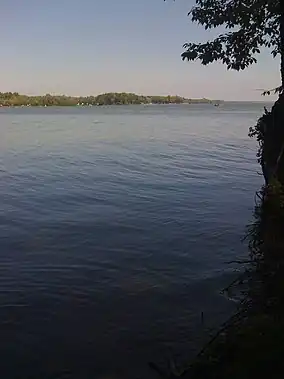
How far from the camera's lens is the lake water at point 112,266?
8609 mm

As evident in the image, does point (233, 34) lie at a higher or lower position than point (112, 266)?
higher

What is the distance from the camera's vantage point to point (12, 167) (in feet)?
107

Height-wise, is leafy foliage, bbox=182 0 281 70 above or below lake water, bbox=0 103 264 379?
above

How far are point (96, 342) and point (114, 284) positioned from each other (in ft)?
9.02

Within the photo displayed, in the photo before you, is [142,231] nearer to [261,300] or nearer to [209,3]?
[209,3]

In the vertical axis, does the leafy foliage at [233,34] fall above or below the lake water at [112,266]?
above

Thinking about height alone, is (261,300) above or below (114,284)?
above

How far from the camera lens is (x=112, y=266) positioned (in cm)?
1279

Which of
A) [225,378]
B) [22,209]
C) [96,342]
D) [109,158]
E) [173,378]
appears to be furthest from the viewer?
[109,158]

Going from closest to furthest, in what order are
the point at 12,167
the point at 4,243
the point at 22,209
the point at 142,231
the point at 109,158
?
the point at 4,243 → the point at 142,231 → the point at 22,209 → the point at 12,167 → the point at 109,158

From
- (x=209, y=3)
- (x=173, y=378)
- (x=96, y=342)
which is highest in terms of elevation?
(x=209, y=3)

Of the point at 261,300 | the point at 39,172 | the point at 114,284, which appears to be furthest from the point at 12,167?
the point at 261,300

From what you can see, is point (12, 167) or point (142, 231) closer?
point (142, 231)

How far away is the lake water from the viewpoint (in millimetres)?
8609
